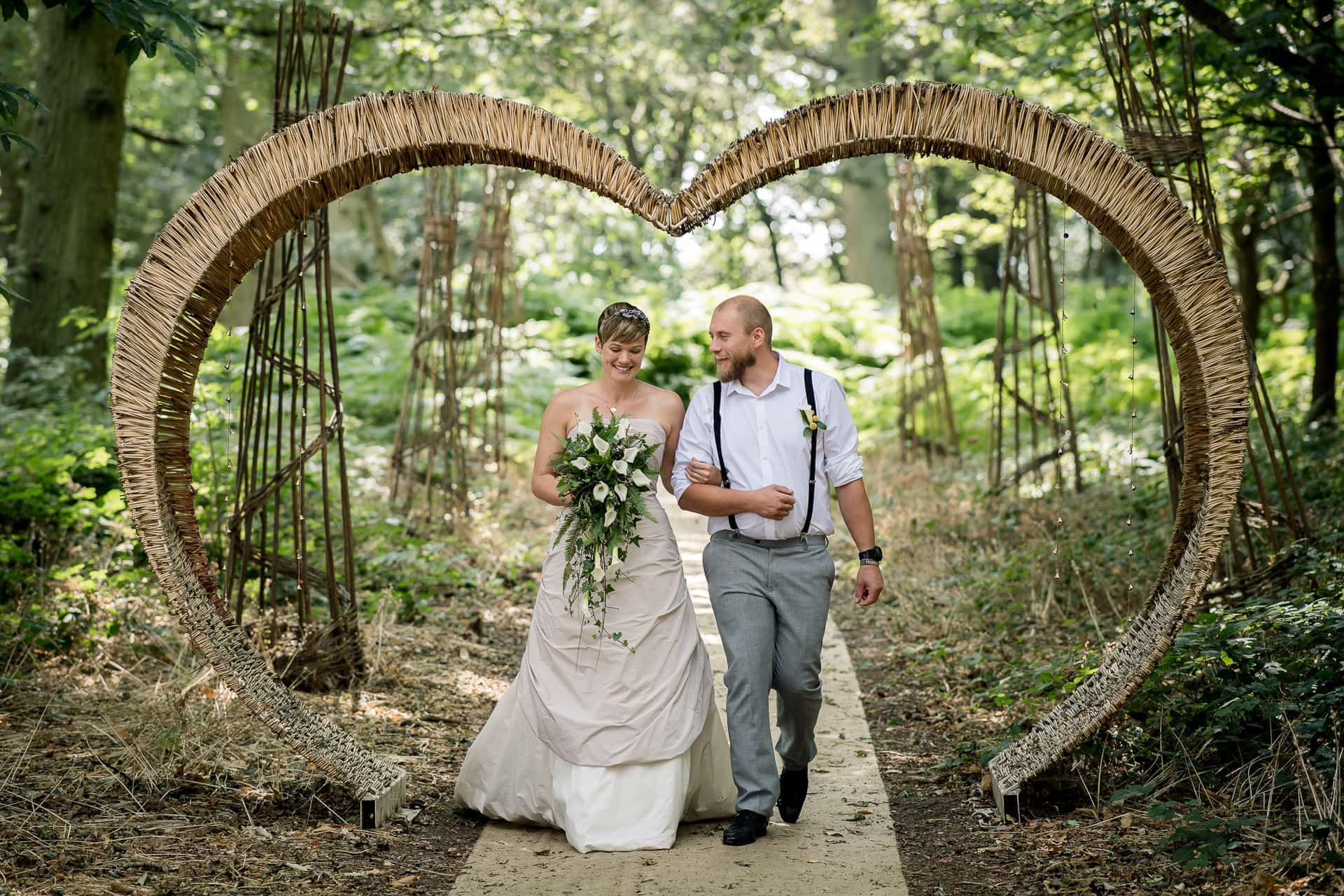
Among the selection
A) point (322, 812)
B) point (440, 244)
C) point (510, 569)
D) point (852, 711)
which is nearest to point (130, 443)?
point (322, 812)

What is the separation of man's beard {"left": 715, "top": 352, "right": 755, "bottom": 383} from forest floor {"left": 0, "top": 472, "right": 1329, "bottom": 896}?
6.21 ft

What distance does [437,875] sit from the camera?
4.16 m

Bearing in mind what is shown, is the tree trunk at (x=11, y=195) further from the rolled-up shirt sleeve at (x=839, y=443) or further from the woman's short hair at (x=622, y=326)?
the rolled-up shirt sleeve at (x=839, y=443)

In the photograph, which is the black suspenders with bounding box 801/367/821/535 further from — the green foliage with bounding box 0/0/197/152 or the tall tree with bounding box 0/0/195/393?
the tall tree with bounding box 0/0/195/393

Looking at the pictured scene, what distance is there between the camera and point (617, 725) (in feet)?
14.7

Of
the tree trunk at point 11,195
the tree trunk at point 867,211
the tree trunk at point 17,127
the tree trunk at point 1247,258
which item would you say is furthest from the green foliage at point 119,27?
the tree trunk at point 867,211

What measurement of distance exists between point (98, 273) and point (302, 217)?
7.16m

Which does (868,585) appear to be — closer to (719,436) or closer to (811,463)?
(811,463)

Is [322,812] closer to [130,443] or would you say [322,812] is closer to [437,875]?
[437,875]

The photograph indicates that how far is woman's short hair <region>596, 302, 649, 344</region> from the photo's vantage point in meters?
4.62

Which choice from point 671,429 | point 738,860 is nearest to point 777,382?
point 671,429

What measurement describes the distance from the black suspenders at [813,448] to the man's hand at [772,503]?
0.20 meters

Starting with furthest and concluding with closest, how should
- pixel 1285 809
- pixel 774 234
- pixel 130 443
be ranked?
pixel 774 234 < pixel 130 443 < pixel 1285 809

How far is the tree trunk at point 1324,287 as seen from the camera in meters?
9.01
